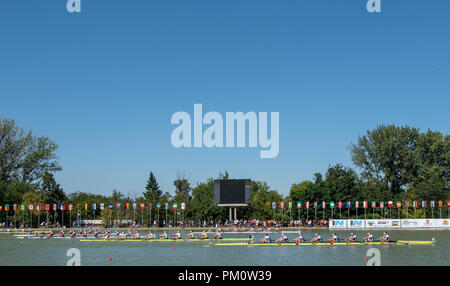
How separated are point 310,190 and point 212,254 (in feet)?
137

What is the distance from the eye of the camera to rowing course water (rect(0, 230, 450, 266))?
33.8 m

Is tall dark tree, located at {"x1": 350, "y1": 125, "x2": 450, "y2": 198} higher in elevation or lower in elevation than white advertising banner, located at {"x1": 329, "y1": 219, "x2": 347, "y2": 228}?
higher

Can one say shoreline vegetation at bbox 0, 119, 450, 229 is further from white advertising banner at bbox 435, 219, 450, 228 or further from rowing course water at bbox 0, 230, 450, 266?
rowing course water at bbox 0, 230, 450, 266

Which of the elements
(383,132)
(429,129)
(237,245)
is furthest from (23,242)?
(429,129)

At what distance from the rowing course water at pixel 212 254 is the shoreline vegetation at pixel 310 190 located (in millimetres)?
27359

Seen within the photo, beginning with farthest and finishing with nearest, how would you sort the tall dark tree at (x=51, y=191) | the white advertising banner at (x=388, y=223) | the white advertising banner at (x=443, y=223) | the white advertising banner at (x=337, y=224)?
the tall dark tree at (x=51, y=191), the white advertising banner at (x=337, y=224), the white advertising banner at (x=443, y=223), the white advertising banner at (x=388, y=223)

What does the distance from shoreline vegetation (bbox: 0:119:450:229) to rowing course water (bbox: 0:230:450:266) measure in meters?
27.4

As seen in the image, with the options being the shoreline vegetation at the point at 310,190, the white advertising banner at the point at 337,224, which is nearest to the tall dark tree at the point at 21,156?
the shoreline vegetation at the point at 310,190

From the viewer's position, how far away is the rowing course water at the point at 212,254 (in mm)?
33781

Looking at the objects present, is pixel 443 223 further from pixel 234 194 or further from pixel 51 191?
pixel 51 191

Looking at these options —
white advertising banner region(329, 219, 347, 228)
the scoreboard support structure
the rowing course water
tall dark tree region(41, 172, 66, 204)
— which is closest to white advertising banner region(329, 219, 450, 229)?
white advertising banner region(329, 219, 347, 228)

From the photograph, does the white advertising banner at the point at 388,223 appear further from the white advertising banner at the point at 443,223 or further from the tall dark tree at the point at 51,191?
the tall dark tree at the point at 51,191

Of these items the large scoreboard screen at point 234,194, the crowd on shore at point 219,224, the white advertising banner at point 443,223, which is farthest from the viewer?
the crowd on shore at point 219,224
